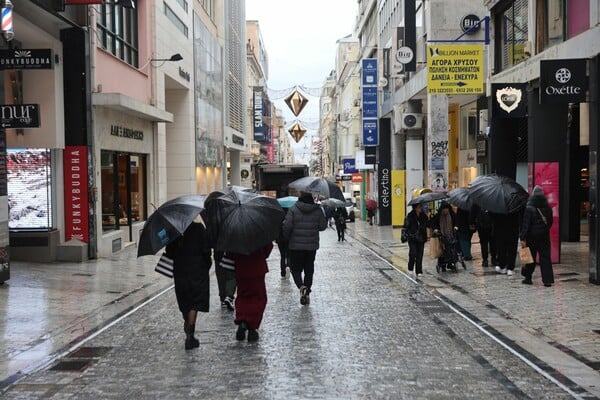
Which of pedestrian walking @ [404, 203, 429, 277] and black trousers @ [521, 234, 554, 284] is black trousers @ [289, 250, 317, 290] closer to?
pedestrian walking @ [404, 203, 429, 277]

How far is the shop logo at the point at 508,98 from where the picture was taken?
1612 centimetres

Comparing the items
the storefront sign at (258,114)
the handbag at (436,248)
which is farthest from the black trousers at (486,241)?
the storefront sign at (258,114)

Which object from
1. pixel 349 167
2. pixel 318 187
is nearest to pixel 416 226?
pixel 318 187

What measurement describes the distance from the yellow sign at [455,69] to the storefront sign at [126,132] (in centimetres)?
923

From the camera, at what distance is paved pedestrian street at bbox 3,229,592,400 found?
606cm

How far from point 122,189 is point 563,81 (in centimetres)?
1462

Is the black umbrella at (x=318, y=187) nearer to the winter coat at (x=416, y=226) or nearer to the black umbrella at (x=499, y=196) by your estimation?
the winter coat at (x=416, y=226)

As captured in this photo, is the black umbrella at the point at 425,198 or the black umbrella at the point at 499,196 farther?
the black umbrella at the point at 425,198

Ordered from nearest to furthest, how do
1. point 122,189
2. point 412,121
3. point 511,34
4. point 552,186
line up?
point 552,186, point 511,34, point 122,189, point 412,121

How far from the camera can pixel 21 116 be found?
47.0 ft

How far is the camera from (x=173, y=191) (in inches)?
1341

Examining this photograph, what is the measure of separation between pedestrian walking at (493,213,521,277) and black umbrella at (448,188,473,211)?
0.62 m

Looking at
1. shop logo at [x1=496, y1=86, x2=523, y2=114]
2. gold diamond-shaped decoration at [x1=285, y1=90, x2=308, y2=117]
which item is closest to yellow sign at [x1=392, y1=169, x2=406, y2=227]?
gold diamond-shaped decoration at [x1=285, y1=90, x2=308, y2=117]

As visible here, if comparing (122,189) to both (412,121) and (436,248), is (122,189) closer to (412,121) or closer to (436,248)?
(436,248)
